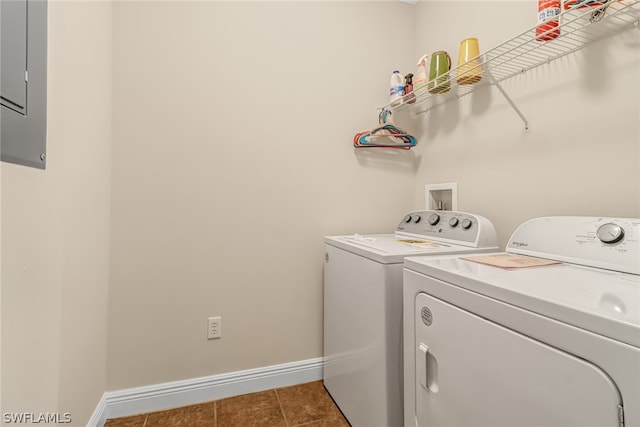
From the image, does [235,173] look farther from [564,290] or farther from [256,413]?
[564,290]

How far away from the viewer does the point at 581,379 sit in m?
0.48

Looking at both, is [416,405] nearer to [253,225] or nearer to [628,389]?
[628,389]

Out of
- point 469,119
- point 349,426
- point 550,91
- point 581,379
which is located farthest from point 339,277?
point 550,91

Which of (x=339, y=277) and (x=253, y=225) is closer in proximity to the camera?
(x=339, y=277)

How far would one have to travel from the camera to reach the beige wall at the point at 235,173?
135 centimetres

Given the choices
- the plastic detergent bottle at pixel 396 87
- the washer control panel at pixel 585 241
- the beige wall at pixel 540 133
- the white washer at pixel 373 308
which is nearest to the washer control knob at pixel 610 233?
the washer control panel at pixel 585 241

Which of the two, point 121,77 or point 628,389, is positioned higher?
point 121,77

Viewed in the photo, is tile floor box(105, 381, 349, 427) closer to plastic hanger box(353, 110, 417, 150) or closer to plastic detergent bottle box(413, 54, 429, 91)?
plastic hanger box(353, 110, 417, 150)

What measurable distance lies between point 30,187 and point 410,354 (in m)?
1.22

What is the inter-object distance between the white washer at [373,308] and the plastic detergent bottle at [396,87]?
751 mm

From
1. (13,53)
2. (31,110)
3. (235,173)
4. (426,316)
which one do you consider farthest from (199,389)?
(13,53)

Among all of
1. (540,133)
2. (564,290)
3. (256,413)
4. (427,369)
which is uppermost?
(540,133)

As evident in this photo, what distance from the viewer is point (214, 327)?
147 cm

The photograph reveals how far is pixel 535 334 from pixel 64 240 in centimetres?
135
